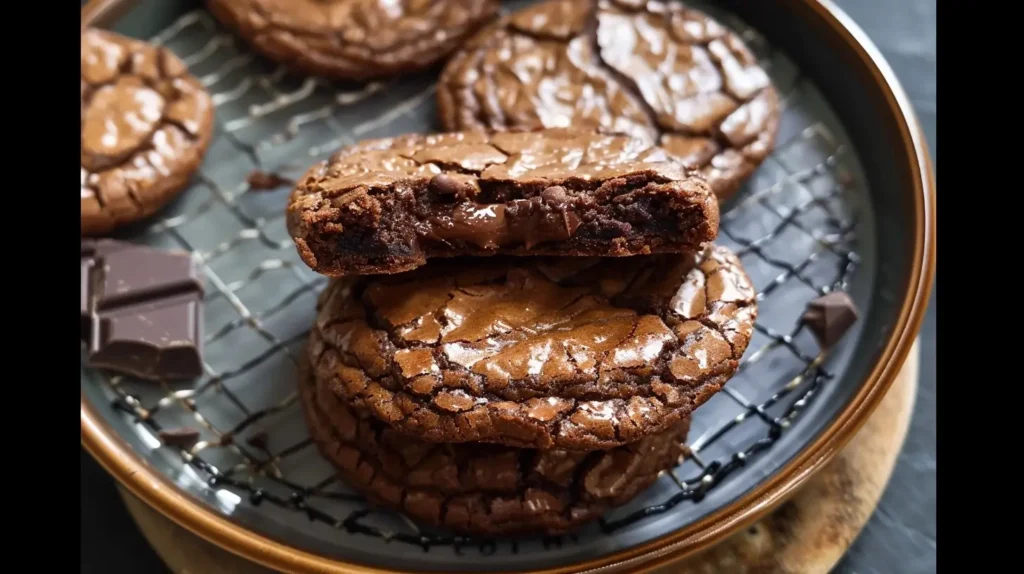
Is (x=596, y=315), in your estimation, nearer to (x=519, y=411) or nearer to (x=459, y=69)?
(x=519, y=411)

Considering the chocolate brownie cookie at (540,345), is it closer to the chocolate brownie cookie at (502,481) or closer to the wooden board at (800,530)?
the chocolate brownie cookie at (502,481)

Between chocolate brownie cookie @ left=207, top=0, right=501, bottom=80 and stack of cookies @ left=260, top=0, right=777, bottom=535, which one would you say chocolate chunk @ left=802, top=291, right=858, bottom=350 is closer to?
stack of cookies @ left=260, top=0, right=777, bottom=535

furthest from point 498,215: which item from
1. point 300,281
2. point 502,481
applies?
point 300,281

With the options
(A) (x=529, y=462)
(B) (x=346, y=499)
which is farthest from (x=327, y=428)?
(A) (x=529, y=462)

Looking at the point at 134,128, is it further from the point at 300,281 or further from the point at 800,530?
the point at 800,530

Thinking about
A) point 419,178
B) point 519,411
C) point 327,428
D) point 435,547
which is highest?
point 419,178

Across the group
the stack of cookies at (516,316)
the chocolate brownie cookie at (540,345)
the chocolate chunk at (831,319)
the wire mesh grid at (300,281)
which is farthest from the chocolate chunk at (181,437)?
the chocolate chunk at (831,319)

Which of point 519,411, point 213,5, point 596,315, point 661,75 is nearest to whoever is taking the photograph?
point 519,411

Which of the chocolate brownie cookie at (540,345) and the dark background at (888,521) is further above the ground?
the chocolate brownie cookie at (540,345)
